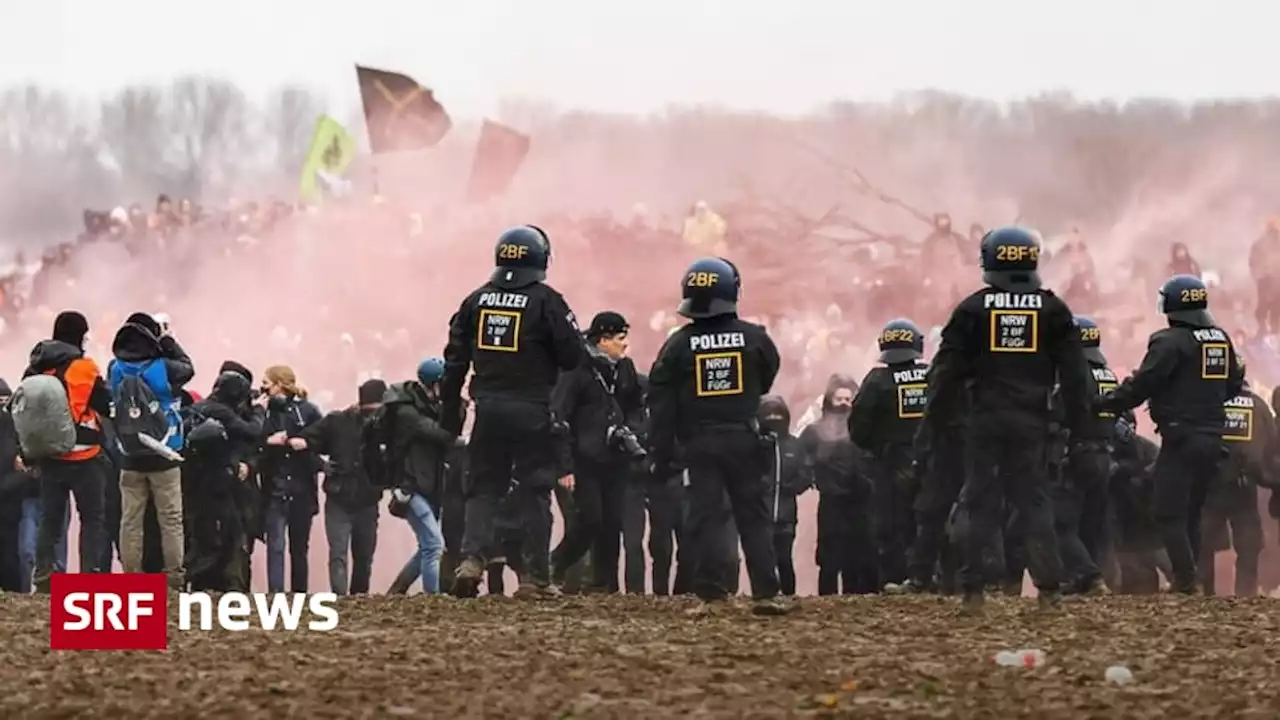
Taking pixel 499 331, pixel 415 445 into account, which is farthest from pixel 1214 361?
pixel 415 445

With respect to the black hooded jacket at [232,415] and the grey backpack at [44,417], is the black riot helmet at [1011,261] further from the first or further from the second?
the grey backpack at [44,417]

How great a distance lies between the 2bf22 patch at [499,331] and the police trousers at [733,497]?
1.21 metres

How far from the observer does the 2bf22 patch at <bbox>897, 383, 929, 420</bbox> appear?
50.4 ft

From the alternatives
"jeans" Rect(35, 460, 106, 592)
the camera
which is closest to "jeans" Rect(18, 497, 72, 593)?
"jeans" Rect(35, 460, 106, 592)

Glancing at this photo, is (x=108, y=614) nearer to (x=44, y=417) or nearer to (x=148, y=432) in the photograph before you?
(x=148, y=432)

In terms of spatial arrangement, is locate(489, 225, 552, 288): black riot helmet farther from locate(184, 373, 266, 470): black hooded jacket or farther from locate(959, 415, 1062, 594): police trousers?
locate(184, 373, 266, 470): black hooded jacket

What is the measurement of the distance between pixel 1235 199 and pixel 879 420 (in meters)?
19.6

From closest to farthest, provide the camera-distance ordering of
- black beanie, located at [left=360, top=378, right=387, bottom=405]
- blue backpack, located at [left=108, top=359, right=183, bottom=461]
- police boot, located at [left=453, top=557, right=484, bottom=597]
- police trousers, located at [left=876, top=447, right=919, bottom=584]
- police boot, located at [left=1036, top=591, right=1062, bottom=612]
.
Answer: police boot, located at [left=1036, top=591, right=1062, bottom=612] → police boot, located at [left=453, top=557, right=484, bottom=597] → blue backpack, located at [left=108, top=359, right=183, bottom=461] → police trousers, located at [left=876, top=447, right=919, bottom=584] → black beanie, located at [left=360, top=378, right=387, bottom=405]

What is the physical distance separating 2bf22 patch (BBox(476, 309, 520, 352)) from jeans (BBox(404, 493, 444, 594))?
128 inches

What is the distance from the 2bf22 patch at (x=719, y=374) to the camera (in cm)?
1232

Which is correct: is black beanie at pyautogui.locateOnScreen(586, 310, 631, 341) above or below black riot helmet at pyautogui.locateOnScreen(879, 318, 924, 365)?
above

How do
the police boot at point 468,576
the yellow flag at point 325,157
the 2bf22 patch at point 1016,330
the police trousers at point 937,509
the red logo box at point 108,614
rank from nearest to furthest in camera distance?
the red logo box at point 108,614 < the 2bf22 patch at point 1016,330 < the police boot at point 468,576 < the police trousers at point 937,509 < the yellow flag at point 325,157

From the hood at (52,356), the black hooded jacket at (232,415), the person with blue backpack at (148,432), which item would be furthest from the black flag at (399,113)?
the person with blue backpack at (148,432)

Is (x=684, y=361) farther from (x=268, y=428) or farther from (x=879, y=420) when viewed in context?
(x=268, y=428)
